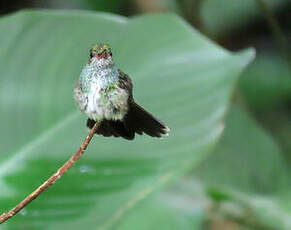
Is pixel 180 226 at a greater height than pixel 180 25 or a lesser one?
lesser

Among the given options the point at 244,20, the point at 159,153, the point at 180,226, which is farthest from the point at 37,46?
the point at 244,20

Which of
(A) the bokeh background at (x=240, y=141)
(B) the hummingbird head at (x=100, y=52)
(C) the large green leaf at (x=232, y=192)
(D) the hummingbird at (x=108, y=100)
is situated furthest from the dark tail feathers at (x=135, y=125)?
(C) the large green leaf at (x=232, y=192)

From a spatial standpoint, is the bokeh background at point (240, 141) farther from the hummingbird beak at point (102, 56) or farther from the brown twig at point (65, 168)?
the hummingbird beak at point (102, 56)

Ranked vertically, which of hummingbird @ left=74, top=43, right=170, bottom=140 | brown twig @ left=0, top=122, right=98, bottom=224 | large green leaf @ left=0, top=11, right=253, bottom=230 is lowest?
brown twig @ left=0, top=122, right=98, bottom=224

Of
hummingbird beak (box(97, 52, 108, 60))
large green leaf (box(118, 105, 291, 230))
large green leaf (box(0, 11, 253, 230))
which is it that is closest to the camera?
hummingbird beak (box(97, 52, 108, 60))

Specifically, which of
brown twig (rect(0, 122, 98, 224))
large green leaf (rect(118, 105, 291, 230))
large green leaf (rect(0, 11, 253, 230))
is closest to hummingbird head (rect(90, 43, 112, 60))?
brown twig (rect(0, 122, 98, 224))

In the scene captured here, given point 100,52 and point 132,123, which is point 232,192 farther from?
point 100,52

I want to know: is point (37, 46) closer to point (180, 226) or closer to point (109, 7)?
point (180, 226)

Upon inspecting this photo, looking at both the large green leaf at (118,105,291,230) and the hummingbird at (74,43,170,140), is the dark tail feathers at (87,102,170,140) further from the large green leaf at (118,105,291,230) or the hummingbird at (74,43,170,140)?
the large green leaf at (118,105,291,230)
